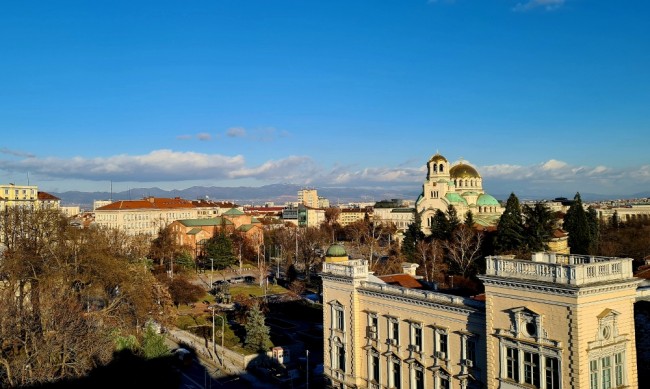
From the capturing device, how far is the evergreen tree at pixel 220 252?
83.2 meters

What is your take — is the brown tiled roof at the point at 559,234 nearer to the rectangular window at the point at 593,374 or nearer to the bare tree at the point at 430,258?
the bare tree at the point at 430,258

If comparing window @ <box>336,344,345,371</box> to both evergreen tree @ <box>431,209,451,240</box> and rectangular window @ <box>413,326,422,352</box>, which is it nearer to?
rectangular window @ <box>413,326,422,352</box>

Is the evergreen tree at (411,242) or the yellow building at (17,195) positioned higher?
the yellow building at (17,195)

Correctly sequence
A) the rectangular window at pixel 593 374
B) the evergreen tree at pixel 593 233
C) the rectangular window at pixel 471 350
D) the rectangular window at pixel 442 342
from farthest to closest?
1. the evergreen tree at pixel 593 233
2. the rectangular window at pixel 442 342
3. the rectangular window at pixel 471 350
4. the rectangular window at pixel 593 374

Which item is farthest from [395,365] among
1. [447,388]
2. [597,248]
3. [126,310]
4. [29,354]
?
[597,248]

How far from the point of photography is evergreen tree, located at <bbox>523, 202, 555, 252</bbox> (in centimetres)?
6053

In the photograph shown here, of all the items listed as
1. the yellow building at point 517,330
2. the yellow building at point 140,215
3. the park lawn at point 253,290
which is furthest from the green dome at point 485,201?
the yellow building at point 517,330

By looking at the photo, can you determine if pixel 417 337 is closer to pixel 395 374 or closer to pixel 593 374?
pixel 395 374

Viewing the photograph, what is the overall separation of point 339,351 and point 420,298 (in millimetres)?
7015

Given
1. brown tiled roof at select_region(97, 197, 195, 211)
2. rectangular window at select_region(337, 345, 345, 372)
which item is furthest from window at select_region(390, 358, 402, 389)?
brown tiled roof at select_region(97, 197, 195, 211)

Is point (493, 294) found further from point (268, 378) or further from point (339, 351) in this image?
point (268, 378)

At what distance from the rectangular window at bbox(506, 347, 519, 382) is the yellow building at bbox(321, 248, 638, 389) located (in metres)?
0.04

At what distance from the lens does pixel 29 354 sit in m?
31.1

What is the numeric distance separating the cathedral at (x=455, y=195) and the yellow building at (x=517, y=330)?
69121 millimetres
